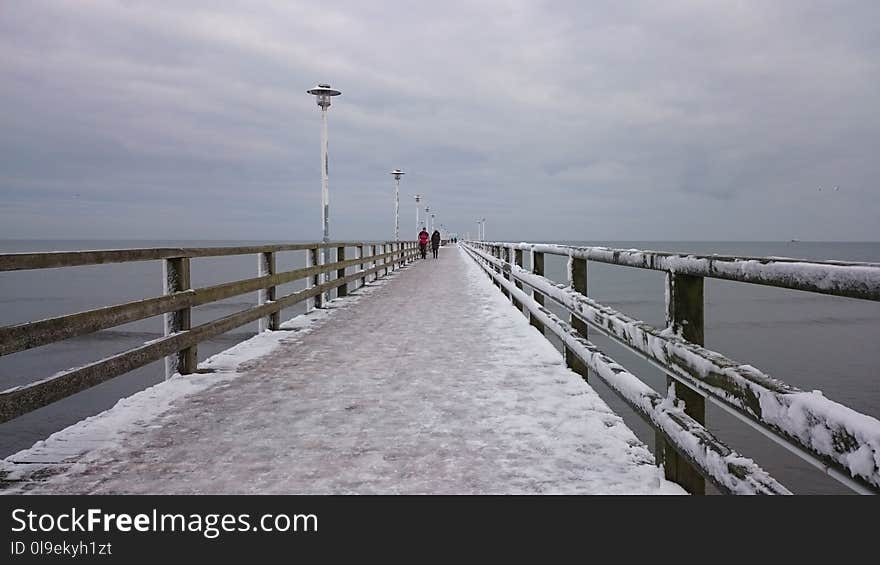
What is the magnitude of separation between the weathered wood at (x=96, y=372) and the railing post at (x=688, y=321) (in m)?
3.62

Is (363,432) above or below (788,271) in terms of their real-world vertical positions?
below

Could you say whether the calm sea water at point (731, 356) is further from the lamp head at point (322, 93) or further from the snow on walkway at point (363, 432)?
the lamp head at point (322, 93)

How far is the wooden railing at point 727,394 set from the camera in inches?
67.1

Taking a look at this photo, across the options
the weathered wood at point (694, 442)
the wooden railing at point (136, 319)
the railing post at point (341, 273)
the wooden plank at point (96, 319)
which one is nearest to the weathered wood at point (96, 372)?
the wooden railing at point (136, 319)

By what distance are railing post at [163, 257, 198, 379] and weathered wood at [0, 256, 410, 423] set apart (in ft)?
0.24

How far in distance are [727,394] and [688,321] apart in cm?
68

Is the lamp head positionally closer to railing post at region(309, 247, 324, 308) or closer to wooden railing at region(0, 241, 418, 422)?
railing post at region(309, 247, 324, 308)

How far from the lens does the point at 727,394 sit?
2.31 meters

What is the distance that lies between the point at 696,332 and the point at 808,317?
4502 cm

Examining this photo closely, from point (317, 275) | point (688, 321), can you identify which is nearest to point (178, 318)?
point (688, 321)

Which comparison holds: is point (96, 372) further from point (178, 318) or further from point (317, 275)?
point (317, 275)

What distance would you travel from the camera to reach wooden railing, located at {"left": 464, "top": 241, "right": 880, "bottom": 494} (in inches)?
67.1
